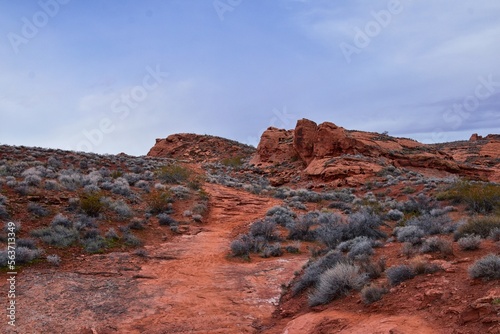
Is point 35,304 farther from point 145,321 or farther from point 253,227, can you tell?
point 253,227

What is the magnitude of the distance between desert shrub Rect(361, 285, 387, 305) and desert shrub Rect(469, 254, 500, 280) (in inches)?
51.3

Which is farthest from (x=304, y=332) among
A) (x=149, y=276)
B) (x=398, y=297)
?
(x=149, y=276)

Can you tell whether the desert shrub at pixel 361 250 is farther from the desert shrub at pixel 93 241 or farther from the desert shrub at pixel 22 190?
the desert shrub at pixel 22 190

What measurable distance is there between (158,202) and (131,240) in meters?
4.01

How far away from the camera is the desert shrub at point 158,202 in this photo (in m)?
15.7

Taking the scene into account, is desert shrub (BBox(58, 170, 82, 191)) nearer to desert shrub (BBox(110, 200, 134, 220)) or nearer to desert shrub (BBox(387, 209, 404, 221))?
desert shrub (BBox(110, 200, 134, 220))

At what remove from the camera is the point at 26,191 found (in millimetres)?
13445

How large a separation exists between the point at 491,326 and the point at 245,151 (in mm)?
49348

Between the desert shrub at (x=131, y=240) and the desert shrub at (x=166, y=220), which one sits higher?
the desert shrub at (x=166, y=220)

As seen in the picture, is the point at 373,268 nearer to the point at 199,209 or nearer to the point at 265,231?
the point at 265,231

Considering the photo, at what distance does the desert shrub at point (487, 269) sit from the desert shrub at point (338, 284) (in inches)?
69.4

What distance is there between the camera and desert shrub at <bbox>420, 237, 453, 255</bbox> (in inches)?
270

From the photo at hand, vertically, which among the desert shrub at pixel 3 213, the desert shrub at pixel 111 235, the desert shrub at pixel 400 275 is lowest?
the desert shrub at pixel 400 275

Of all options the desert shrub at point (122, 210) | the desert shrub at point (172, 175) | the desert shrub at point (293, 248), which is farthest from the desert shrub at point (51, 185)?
the desert shrub at point (293, 248)
